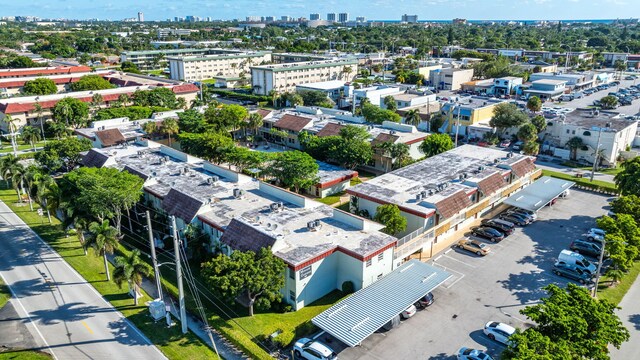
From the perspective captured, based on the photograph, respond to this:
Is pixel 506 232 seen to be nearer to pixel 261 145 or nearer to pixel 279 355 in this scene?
pixel 279 355

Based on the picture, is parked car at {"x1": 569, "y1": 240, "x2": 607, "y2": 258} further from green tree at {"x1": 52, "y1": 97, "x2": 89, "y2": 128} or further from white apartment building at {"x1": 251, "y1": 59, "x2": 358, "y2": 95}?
white apartment building at {"x1": 251, "y1": 59, "x2": 358, "y2": 95}

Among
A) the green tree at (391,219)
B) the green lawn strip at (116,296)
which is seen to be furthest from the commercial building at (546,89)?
the green lawn strip at (116,296)

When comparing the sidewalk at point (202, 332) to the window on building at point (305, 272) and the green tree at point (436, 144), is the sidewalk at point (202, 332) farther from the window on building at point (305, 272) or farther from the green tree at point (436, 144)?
the green tree at point (436, 144)

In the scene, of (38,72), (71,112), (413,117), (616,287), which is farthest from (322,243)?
(38,72)

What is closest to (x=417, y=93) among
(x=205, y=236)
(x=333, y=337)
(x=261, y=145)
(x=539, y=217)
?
(x=261, y=145)

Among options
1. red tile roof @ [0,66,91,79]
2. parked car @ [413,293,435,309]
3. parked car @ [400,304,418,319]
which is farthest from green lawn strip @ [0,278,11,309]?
red tile roof @ [0,66,91,79]

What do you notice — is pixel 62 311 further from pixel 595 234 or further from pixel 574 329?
pixel 595 234
